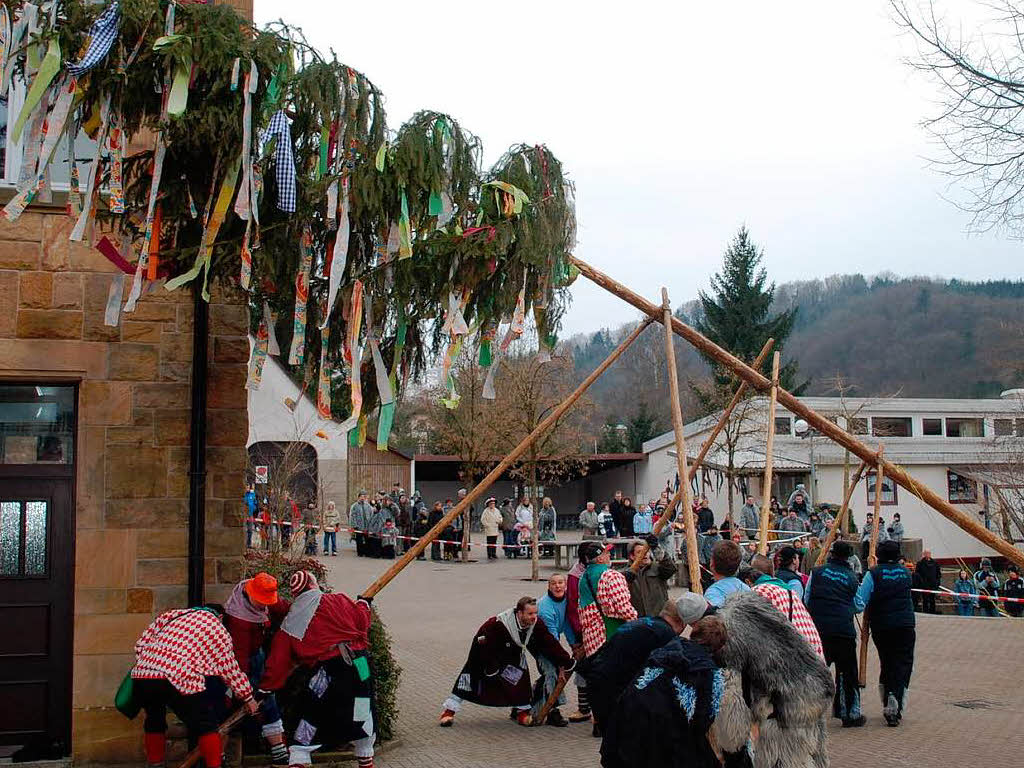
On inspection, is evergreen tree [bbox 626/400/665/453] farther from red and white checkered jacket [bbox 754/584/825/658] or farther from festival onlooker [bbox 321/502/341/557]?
red and white checkered jacket [bbox 754/584/825/658]

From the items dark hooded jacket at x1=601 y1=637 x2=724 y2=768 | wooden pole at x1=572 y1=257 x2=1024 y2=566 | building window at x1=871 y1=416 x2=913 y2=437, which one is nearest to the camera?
dark hooded jacket at x1=601 y1=637 x2=724 y2=768

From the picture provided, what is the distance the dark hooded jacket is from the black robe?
4.11 m

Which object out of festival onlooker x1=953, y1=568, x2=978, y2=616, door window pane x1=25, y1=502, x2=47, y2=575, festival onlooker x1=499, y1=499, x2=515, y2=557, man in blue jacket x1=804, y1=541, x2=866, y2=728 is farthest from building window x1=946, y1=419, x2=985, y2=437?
door window pane x1=25, y1=502, x2=47, y2=575

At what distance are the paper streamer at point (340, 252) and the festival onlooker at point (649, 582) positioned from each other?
17.1 feet

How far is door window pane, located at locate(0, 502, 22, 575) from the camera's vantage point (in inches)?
314

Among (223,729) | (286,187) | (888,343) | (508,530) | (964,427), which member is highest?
(888,343)

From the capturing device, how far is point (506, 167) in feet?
25.7

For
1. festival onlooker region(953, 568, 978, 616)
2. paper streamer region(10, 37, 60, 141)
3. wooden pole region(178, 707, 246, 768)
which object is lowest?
festival onlooker region(953, 568, 978, 616)

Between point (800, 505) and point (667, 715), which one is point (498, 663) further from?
point (800, 505)

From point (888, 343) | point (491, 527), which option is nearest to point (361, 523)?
point (491, 527)

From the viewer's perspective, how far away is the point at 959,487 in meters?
38.1

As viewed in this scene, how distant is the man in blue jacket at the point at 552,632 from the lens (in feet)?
32.8

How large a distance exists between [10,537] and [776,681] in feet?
18.6

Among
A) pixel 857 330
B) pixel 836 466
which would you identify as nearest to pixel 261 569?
pixel 836 466
